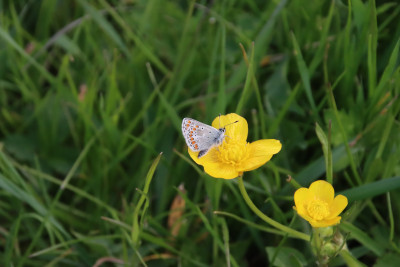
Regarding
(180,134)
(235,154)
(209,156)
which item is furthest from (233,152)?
(180,134)

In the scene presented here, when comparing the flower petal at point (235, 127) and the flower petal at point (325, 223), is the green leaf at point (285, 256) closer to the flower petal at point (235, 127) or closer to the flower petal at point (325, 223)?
the flower petal at point (325, 223)

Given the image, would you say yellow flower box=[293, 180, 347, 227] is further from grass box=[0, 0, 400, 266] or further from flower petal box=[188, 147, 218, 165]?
flower petal box=[188, 147, 218, 165]

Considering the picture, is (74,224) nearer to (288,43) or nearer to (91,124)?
(91,124)

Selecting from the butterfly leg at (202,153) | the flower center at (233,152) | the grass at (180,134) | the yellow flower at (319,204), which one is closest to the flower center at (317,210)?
the yellow flower at (319,204)

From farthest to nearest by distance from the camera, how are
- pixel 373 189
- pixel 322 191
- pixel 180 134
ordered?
pixel 180 134 < pixel 373 189 < pixel 322 191

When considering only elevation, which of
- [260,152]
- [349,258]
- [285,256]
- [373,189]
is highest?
[260,152]

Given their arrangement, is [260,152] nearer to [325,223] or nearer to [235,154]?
[235,154]
